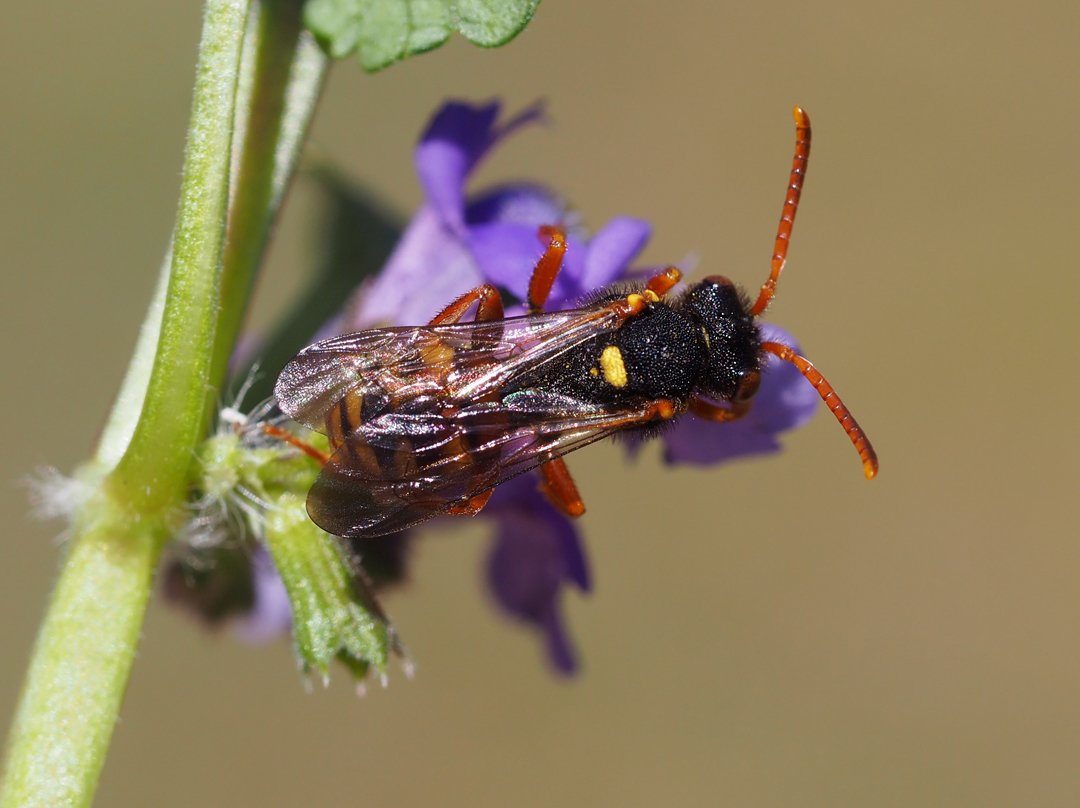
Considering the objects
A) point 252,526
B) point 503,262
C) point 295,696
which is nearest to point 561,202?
point 503,262

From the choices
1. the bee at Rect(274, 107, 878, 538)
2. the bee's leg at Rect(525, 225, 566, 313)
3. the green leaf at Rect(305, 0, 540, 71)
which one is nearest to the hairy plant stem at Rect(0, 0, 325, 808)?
the green leaf at Rect(305, 0, 540, 71)

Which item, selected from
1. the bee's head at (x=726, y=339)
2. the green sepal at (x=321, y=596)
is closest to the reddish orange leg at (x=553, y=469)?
the bee's head at (x=726, y=339)

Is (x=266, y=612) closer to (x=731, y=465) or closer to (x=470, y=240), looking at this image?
(x=470, y=240)

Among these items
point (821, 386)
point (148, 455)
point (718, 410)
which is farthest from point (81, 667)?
point (821, 386)

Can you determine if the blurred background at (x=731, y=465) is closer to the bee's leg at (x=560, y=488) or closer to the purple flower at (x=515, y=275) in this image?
the purple flower at (x=515, y=275)

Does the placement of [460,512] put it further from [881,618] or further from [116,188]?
[116,188]

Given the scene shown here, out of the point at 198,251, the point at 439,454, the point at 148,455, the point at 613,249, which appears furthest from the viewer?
the point at 613,249

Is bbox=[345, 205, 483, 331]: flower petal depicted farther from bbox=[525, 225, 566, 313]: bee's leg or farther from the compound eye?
the compound eye
